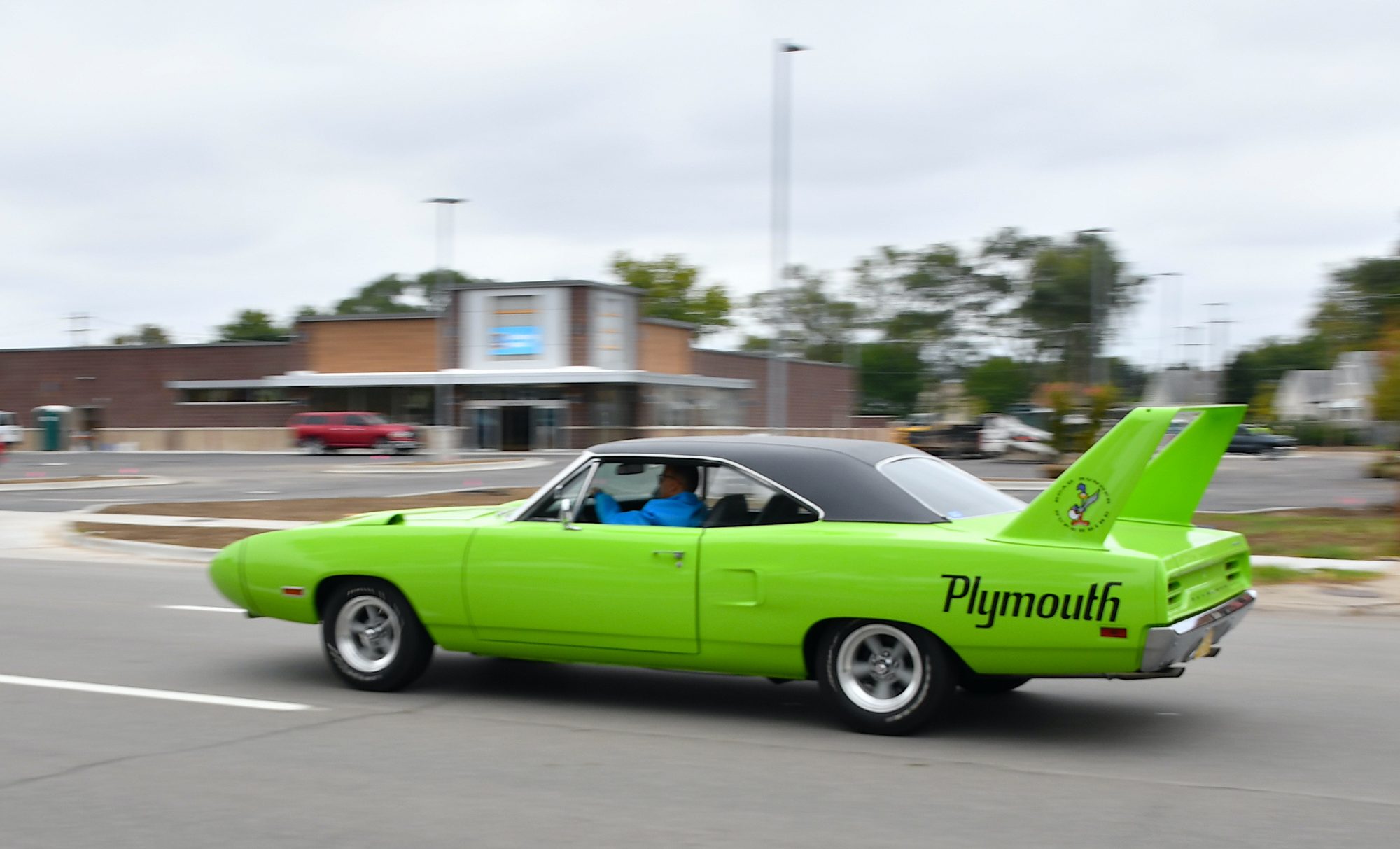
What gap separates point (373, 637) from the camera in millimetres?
7211

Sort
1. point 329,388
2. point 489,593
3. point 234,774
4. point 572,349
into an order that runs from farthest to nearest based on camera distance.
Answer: point 329,388, point 572,349, point 489,593, point 234,774

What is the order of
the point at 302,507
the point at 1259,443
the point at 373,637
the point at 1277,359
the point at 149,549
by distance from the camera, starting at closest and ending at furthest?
1. the point at 373,637
2. the point at 149,549
3. the point at 302,507
4. the point at 1259,443
5. the point at 1277,359

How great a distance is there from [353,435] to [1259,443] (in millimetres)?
38030

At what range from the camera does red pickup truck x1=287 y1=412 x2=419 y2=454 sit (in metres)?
50.2

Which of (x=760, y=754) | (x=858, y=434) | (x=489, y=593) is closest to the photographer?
(x=760, y=754)

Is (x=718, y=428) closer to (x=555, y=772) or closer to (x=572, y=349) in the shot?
(x=572, y=349)

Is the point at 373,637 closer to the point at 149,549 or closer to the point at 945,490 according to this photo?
the point at 945,490

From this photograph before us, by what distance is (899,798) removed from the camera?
5184 mm

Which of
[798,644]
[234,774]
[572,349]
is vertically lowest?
[234,774]

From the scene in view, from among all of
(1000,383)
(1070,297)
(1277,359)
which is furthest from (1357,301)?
(1000,383)

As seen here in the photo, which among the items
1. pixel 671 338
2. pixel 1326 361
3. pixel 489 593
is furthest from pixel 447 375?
pixel 1326 361

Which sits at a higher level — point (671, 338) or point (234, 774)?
point (671, 338)

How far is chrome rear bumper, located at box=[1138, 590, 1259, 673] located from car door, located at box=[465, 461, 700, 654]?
82.7 inches

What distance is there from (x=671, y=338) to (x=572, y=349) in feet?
20.0
